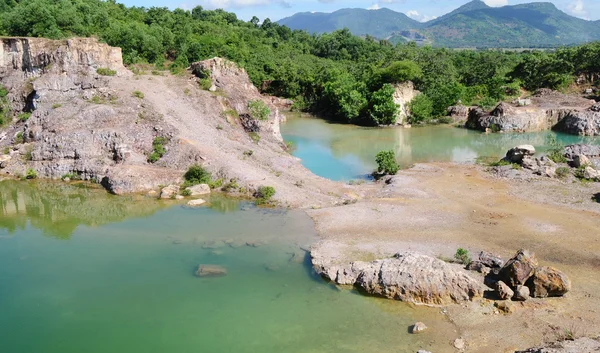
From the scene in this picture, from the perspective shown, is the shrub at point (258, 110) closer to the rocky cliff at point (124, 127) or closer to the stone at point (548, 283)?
the rocky cliff at point (124, 127)

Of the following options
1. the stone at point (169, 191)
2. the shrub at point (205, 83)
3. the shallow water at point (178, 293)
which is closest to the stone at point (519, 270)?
the shallow water at point (178, 293)

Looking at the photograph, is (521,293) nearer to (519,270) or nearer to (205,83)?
(519,270)

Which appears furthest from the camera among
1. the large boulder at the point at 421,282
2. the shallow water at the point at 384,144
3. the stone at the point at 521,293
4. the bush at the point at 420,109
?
the bush at the point at 420,109

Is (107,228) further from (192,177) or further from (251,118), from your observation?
(251,118)

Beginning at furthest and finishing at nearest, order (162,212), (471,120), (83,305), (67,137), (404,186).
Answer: (471,120)
(67,137)
(404,186)
(162,212)
(83,305)

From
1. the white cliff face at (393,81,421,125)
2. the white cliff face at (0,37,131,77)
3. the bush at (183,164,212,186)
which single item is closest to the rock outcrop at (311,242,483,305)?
the bush at (183,164,212,186)

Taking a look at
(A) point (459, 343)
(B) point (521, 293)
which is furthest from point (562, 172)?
(A) point (459, 343)

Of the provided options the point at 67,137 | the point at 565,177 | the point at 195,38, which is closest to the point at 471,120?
the point at 565,177
